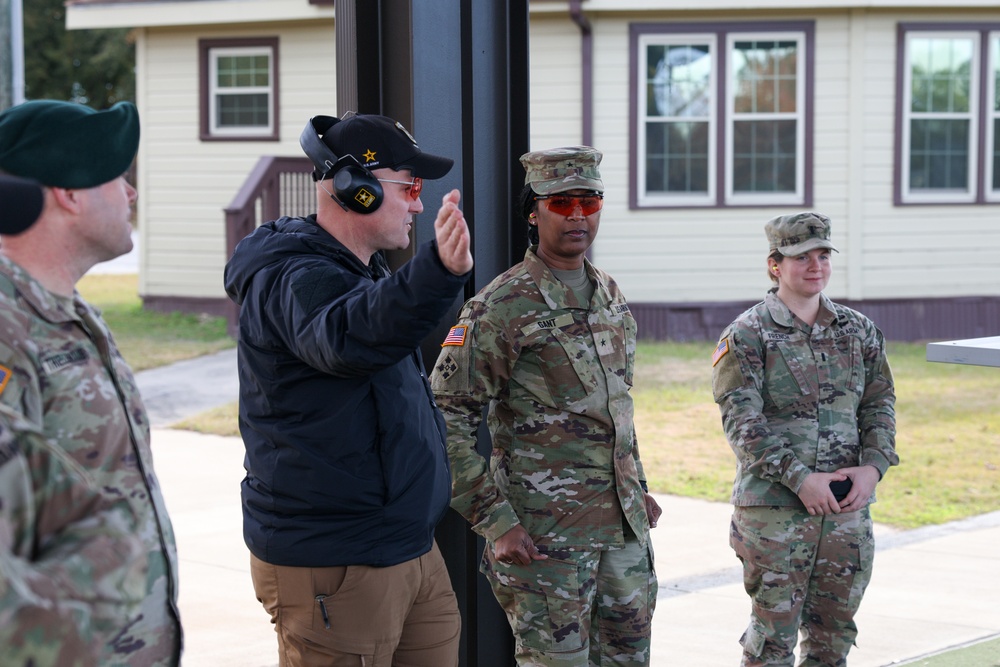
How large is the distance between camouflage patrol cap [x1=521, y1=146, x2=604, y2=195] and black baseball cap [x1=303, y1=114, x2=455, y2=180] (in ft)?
1.99

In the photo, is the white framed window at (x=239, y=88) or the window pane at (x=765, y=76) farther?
the white framed window at (x=239, y=88)

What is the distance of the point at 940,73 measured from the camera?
1437cm

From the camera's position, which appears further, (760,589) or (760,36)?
(760,36)

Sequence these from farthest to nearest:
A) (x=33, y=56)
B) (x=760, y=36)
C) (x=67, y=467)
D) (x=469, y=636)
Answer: (x=33, y=56), (x=760, y=36), (x=469, y=636), (x=67, y=467)

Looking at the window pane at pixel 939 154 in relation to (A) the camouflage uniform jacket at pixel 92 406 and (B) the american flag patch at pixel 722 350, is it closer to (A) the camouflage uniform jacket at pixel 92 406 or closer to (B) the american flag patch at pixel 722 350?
(B) the american flag patch at pixel 722 350

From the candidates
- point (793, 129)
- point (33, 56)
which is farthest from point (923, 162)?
point (33, 56)

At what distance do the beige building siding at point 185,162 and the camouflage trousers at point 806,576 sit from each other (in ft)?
39.0

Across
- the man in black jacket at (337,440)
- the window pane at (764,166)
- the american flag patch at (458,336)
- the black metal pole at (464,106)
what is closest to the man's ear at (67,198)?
the man in black jacket at (337,440)

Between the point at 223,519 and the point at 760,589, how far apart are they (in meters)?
4.26

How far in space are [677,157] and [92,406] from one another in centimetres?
1282

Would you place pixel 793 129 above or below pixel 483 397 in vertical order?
above

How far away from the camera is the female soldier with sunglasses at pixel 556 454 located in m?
3.51

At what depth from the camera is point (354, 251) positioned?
10.0ft

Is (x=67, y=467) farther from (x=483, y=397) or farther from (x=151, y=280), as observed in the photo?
(x=151, y=280)
